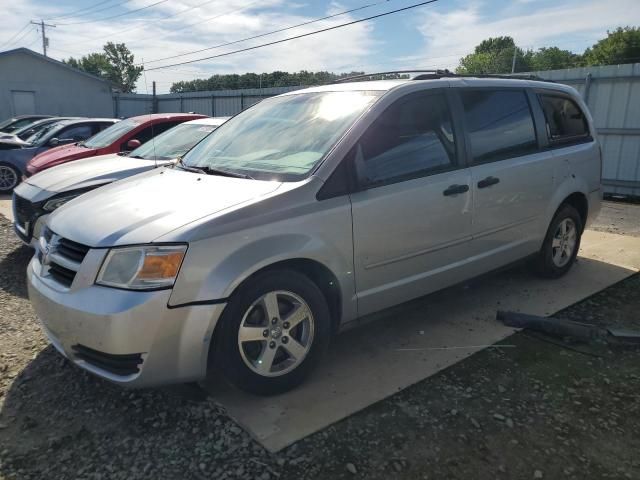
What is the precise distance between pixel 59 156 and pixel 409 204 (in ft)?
21.3

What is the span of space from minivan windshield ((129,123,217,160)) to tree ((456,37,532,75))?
76.2 metres

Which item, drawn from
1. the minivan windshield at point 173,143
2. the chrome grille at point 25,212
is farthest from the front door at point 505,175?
the chrome grille at point 25,212

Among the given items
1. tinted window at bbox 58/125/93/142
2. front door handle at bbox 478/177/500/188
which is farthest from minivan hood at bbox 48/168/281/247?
tinted window at bbox 58/125/93/142

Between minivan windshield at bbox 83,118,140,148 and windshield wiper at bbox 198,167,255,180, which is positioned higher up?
minivan windshield at bbox 83,118,140,148

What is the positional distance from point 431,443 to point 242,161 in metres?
2.08

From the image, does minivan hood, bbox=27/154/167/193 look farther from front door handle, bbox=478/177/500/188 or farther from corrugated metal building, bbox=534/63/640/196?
corrugated metal building, bbox=534/63/640/196

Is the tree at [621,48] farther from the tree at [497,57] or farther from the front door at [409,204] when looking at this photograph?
the front door at [409,204]

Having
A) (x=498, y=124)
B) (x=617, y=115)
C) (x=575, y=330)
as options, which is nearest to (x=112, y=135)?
(x=498, y=124)

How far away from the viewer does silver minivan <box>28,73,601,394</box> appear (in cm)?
253

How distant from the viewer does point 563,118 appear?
15.5 ft

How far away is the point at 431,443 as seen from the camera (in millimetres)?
2543

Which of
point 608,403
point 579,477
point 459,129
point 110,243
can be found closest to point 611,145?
point 459,129

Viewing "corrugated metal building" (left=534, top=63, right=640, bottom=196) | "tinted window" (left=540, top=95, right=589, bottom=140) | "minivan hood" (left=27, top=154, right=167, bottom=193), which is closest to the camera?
"tinted window" (left=540, top=95, right=589, bottom=140)

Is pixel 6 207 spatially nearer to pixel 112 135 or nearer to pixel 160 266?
pixel 112 135
